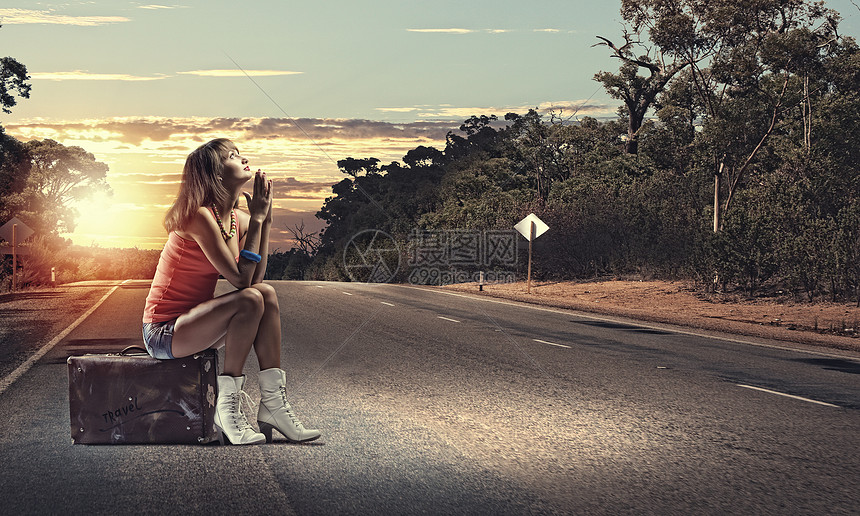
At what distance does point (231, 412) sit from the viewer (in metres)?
5.71

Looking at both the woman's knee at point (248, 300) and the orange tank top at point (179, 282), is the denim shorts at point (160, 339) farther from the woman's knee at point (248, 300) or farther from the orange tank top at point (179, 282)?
the woman's knee at point (248, 300)

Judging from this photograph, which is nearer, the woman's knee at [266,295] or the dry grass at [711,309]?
the woman's knee at [266,295]

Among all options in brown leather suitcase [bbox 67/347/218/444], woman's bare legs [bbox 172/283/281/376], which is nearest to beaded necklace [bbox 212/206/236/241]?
woman's bare legs [bbox 172/283/281/376]

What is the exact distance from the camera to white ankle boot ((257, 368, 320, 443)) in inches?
223

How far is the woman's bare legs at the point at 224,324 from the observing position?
18.0 feet

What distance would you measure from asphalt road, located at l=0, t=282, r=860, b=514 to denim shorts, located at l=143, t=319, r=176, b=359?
739 mm

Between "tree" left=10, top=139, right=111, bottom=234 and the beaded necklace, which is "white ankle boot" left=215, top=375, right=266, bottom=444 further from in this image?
"tree" left=10, top=139, right=111, bottom=234

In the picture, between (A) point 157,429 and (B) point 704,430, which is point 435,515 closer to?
(A) point 157,429

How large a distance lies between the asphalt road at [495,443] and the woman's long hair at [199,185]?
1.63 metres

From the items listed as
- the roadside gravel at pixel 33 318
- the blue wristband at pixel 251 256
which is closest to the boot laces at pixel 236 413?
the blue wristband at pixel 251 256

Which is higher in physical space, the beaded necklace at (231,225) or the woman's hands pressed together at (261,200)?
the woman's hands pressed together at (261,200)

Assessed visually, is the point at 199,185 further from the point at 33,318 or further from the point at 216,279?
the point at 33,318

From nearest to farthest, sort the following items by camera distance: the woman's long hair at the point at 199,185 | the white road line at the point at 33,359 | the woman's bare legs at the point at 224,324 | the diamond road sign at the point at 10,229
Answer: the woman's long hair at the point at 199,185
the woman's bare legs at the point at 224,324
the white road line at the point at 33,359
the diamond road sign at the point at 10,229

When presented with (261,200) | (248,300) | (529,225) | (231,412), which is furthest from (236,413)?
(529,225)
